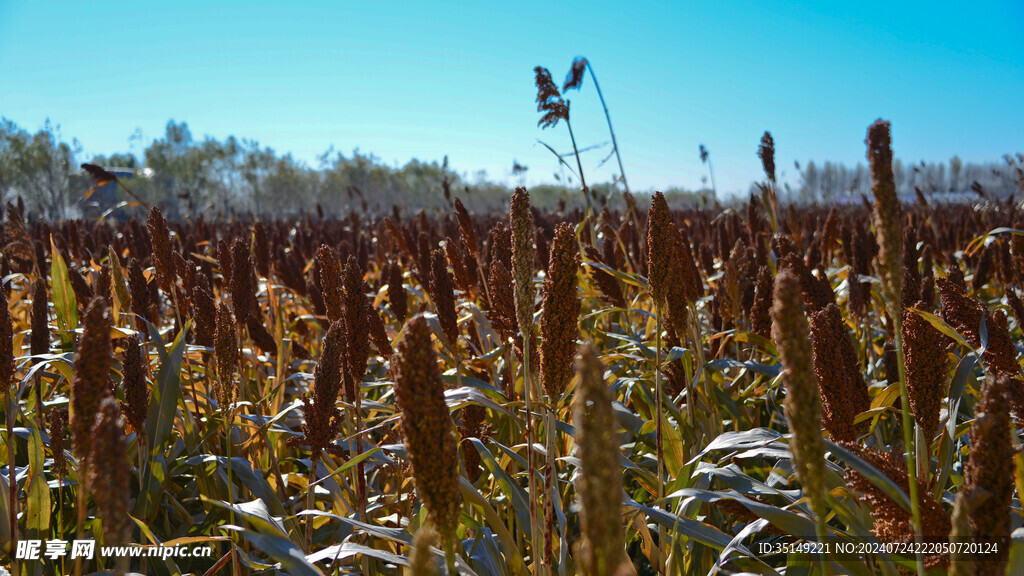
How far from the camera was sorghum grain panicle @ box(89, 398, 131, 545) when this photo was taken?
63cm

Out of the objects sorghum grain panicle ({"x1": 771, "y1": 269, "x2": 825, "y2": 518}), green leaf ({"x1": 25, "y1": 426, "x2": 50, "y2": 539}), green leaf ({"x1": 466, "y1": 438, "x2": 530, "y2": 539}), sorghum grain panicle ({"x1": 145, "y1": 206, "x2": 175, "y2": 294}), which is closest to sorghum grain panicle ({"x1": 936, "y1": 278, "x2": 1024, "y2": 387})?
sorghum grain panicle ({"x1": 771, "y1": 269, "x2": 825, "y2": 518})

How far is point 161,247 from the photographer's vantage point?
6.97ft

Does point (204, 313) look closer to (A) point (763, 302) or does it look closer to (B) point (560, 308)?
(B) point (560, 308)

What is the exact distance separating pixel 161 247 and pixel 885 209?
223 cm

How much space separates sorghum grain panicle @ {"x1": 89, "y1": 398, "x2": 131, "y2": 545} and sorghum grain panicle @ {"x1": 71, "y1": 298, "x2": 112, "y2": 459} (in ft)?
0.63

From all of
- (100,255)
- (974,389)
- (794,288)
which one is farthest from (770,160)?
(100,255)

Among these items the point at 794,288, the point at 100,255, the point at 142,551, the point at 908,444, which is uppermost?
the point at 100,255

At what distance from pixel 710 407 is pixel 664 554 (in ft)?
2.41

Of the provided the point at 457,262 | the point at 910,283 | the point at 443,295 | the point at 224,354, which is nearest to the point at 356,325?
the point at 224,354

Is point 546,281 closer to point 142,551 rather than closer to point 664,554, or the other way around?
point 664,554

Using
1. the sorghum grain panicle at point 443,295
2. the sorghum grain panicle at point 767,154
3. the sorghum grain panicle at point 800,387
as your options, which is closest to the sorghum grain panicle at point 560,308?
the sorghum grain panicle at point 800,387

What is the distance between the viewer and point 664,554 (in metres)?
1.81

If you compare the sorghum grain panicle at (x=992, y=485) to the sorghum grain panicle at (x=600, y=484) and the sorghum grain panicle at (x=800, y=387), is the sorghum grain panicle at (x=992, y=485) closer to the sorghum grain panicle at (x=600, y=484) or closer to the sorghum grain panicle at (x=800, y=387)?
the sorghum grain panicle at (x=800, y=387)

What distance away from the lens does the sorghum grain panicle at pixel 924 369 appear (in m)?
1.28
